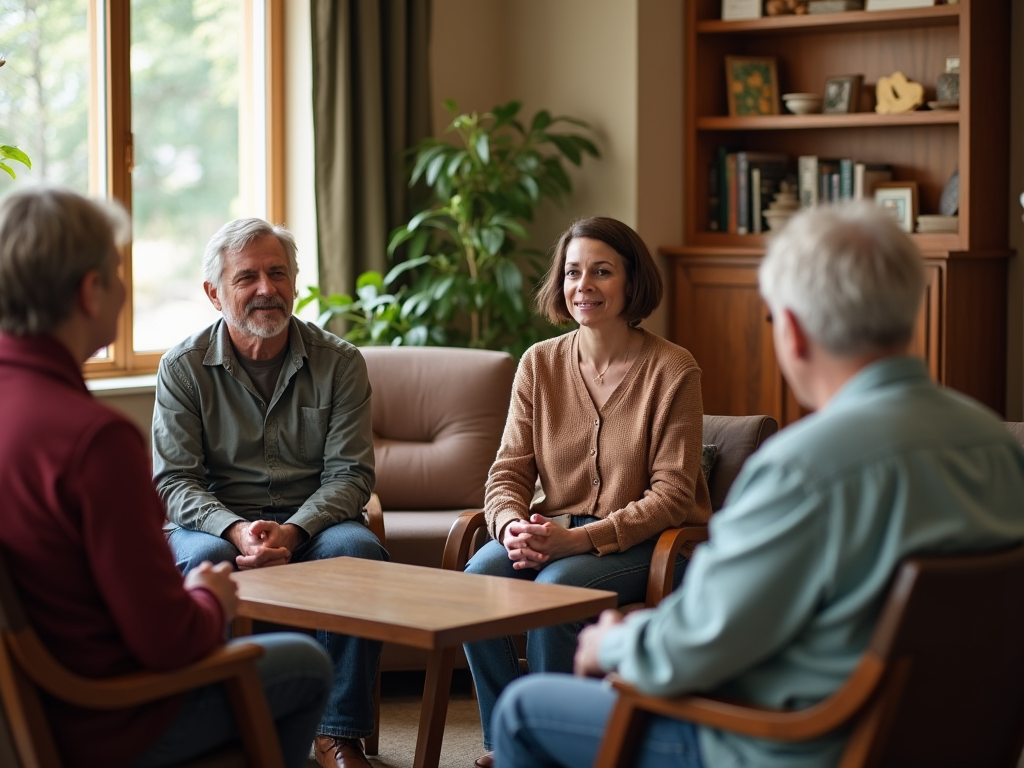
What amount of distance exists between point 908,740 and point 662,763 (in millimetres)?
332

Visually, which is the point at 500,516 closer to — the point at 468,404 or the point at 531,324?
the point at 468,404

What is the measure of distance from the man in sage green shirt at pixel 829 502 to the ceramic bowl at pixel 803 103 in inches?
138

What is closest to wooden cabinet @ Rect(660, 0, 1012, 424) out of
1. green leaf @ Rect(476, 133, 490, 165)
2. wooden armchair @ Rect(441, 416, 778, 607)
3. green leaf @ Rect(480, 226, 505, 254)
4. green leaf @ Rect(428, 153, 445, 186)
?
green leaf @ Rect(480, 226, 505, 254)

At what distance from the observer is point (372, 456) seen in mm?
3381

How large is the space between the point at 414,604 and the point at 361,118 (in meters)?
2.89

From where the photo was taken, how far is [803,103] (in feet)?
16.7

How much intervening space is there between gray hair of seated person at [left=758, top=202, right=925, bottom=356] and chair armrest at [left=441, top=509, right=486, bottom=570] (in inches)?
65.5

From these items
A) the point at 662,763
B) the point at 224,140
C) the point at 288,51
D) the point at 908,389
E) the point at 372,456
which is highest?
the point at 288,51

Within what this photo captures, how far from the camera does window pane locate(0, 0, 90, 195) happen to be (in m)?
4.28

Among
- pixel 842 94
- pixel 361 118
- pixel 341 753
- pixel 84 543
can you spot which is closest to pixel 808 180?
pixel 842 94

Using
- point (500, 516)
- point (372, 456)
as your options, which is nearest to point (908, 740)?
point (500, 516)

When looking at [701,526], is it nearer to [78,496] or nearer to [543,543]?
[543,543]

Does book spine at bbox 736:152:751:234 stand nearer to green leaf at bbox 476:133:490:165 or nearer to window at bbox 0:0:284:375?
green leaf at bbox 476:133:490:165

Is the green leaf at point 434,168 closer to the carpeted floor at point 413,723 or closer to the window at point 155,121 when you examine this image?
the window at point 155,121
